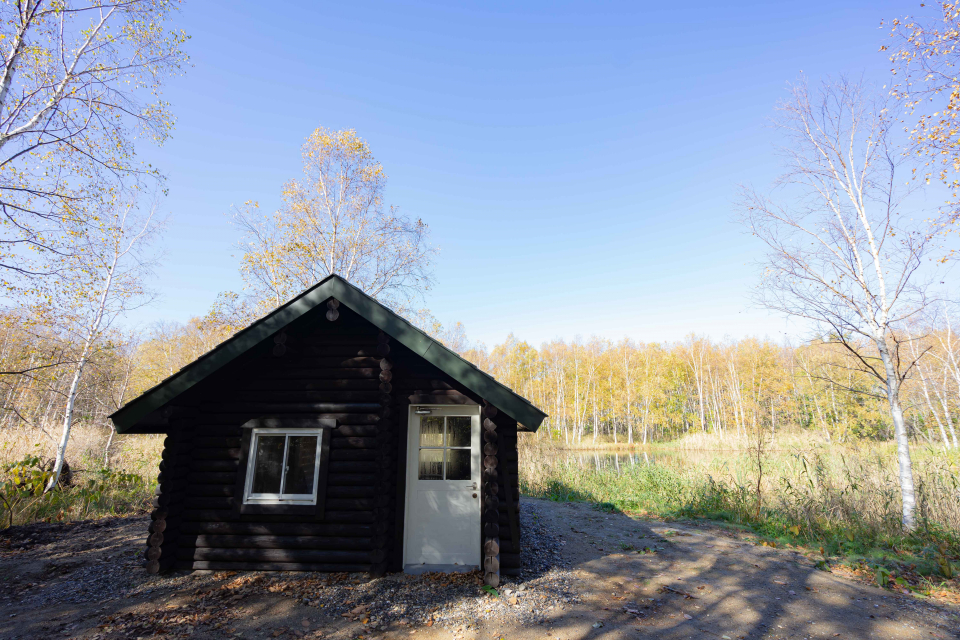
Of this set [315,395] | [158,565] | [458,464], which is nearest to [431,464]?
[458,464]

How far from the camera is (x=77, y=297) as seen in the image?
9.34 m

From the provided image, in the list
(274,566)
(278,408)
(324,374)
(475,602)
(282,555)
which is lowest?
(475,602)

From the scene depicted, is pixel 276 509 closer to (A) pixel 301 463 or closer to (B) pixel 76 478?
(A) pixel 301 463

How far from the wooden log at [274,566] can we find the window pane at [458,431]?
199cm

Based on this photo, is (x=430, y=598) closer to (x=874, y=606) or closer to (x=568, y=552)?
(x=568, y=552)

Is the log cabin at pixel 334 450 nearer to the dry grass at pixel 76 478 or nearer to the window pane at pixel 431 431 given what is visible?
the window pane at pixel 431 431

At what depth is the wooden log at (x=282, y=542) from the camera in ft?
18.5

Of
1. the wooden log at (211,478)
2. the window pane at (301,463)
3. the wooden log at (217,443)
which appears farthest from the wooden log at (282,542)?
the wooden log at (217,443)

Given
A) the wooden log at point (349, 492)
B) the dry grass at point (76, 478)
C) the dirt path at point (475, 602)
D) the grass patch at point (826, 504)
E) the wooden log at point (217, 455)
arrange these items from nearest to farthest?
the dirt path at point (475, 602) → the wooden log at point (349, 492) → the wooden log at point (217, 455) → the grass patch at point (826, 504) → the dry grass at point (76, 478)

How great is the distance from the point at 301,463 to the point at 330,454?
0.47 metres

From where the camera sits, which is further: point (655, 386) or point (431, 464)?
point (655, 386)

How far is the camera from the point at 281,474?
19.4ft

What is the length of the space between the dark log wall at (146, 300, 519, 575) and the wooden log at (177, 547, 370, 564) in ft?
0.04

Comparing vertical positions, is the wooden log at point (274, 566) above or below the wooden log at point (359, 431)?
below
